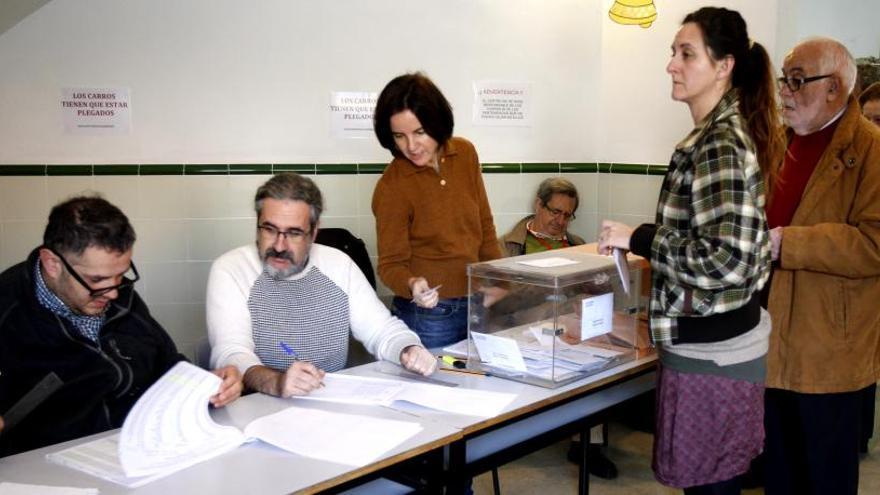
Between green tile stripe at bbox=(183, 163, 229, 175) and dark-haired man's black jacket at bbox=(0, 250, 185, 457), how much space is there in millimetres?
1732

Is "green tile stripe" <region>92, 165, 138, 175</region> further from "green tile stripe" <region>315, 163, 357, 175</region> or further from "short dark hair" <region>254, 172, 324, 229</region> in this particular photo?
"short dark hair" <region>254, 172, 324, 229</region>

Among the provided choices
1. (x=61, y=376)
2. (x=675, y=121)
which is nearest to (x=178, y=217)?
(x=61, y=376)

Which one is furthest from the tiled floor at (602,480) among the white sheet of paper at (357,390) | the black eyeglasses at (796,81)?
the black eyeglasses at (796,81)

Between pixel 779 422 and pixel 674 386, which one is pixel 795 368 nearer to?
pixel 779 422

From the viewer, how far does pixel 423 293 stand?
96.7 inches

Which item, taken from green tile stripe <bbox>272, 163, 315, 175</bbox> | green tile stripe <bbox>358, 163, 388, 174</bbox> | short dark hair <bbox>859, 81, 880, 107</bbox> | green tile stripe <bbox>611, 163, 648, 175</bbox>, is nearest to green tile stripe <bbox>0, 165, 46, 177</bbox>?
green tile stripe <bbox>272, 163, 315, 175</bbox>

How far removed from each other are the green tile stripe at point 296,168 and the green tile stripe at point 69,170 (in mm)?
846

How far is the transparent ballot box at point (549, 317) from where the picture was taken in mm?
2213

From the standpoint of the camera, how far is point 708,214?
1.79 metres

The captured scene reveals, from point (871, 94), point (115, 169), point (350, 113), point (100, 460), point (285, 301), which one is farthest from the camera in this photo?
point (350, 113)

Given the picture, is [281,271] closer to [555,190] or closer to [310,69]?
[310,69]

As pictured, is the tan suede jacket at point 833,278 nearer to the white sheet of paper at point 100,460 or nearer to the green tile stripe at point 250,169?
the white sheet of paper at point 100,460

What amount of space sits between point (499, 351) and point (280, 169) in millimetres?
1958

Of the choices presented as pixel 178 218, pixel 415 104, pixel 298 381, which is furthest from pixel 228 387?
pixel 178 218
